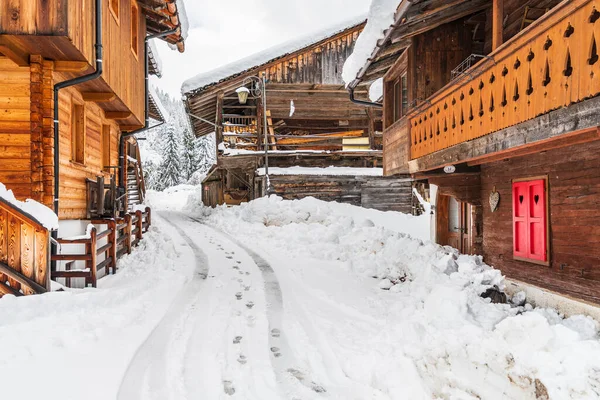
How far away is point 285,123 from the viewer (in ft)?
78.6

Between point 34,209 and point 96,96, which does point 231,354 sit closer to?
point 34,209

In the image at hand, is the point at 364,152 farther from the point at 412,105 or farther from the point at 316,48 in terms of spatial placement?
the point at 412,105

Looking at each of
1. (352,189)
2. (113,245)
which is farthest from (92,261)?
(352,189)

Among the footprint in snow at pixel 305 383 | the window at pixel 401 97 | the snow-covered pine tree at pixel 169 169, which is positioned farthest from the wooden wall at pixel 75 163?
the snow-covered pine tree at pixel 169 169

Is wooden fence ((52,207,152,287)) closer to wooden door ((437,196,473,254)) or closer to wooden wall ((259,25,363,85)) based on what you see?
wooden door ((437,196,473,254))

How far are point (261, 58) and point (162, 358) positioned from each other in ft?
58.0

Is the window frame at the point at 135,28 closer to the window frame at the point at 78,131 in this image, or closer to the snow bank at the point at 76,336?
the window frame at the point at 78,131

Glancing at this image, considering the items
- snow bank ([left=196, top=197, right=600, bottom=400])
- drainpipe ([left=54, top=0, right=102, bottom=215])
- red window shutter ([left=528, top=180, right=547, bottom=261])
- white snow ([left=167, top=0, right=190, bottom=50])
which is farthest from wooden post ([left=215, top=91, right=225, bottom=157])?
red window shutter ([left=528, top=180, right=547, bottom=261])

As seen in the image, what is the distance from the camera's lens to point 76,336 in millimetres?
4770

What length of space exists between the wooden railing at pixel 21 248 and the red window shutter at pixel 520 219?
7755mm

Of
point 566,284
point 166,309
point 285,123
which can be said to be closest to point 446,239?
point 566,284

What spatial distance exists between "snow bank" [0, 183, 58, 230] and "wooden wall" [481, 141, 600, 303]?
7.70 metres

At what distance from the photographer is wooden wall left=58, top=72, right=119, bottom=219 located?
8531 mm

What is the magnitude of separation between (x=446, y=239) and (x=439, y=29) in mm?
5454
